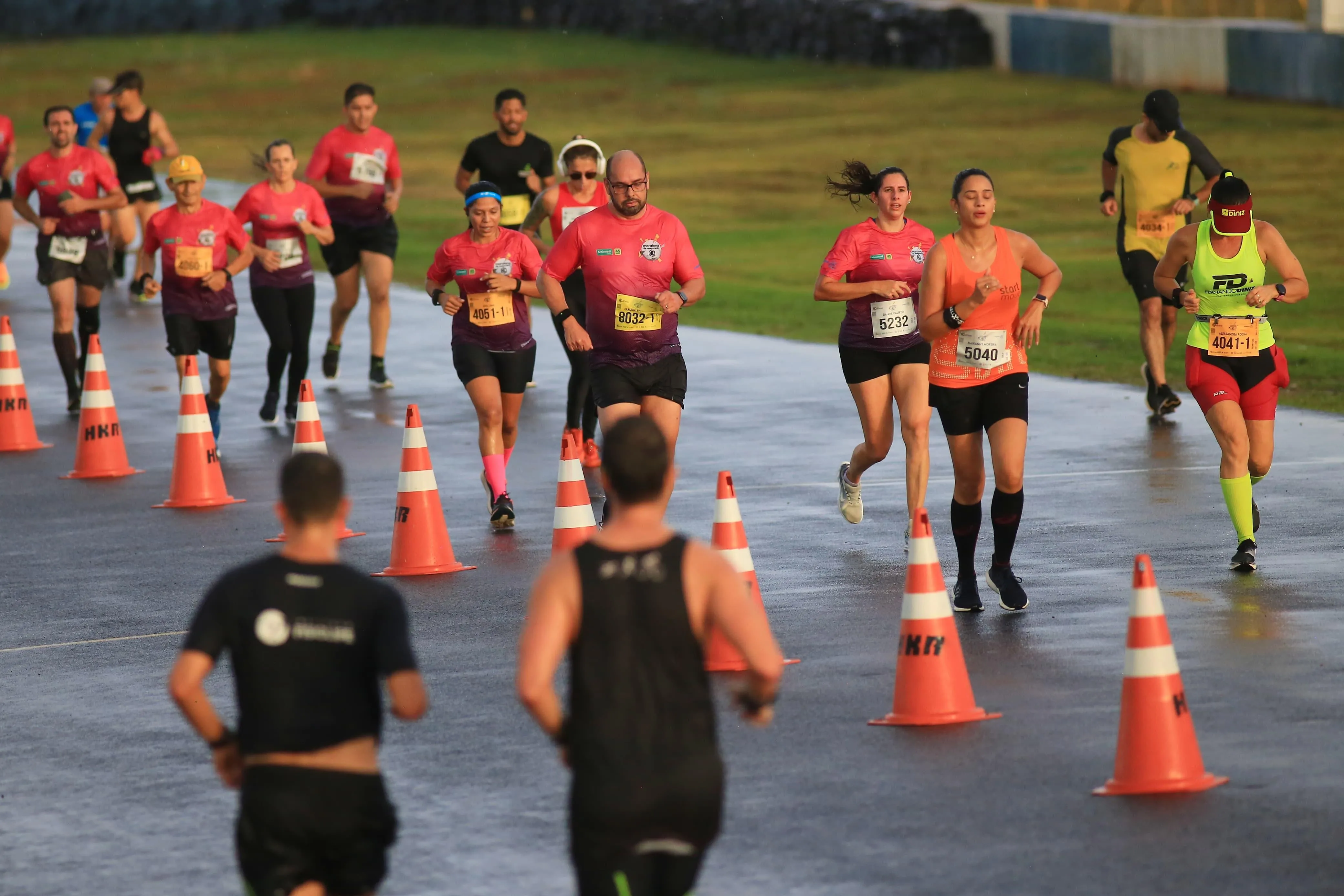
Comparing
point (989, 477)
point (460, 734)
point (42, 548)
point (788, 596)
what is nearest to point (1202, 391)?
point (788, 596)

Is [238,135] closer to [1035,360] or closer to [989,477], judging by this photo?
[1035,360]

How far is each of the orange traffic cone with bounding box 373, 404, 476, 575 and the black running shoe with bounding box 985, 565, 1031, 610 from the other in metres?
2.96

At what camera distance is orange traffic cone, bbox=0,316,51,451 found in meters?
17.0

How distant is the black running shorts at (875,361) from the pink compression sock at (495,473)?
7.39ft

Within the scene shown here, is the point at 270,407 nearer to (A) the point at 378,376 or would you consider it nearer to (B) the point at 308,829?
(A) the point at 378,376

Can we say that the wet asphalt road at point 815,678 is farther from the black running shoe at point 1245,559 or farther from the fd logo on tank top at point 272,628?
the fd logo on tank top at point 272,628

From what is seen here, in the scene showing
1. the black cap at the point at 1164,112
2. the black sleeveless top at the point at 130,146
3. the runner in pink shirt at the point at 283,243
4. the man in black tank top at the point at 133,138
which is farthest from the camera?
the black sleeveless top at the point at 130,146

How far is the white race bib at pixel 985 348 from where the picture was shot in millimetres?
10086

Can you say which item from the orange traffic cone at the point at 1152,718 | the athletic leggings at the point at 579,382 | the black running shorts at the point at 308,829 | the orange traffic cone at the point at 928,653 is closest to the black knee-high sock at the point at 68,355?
the athletic leggings at the point at 579,382

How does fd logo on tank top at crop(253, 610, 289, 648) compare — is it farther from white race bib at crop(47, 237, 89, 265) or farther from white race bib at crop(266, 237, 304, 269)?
white race bib at crop(47, 237, 89, 265)

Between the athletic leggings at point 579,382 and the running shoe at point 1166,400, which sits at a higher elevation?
the athletic leggings at point 579,382

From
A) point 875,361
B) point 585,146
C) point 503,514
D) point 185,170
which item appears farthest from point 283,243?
point 875,361

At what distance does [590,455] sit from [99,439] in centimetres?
344

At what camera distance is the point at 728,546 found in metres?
9.40
